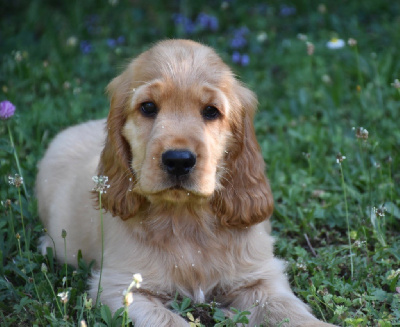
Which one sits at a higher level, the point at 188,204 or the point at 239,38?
the point at 188,204

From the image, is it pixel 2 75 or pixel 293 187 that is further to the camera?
pixel 2 75

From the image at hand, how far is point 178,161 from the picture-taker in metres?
3.04

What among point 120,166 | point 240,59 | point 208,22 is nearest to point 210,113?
point 120,166

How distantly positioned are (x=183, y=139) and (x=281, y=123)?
2.61 meters

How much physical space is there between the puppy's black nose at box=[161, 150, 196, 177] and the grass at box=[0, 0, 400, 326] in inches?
27.7

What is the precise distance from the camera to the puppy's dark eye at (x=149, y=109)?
3342 millimetres

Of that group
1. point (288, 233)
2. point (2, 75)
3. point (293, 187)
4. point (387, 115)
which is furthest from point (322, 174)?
point (2, 75)

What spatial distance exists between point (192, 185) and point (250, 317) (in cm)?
80

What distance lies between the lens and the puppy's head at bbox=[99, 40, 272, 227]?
3117 millimetres

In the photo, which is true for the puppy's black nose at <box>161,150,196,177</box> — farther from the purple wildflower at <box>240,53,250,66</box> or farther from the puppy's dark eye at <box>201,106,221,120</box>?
the purple wildflower at <box>240,53,250,66</box>

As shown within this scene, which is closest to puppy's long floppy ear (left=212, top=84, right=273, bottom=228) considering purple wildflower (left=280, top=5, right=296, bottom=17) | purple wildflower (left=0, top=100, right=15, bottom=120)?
purple wildflower (left=0, top=100, right=15, bottom=120)

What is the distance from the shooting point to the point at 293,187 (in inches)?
183

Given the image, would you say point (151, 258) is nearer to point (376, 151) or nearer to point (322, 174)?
point (322, 174)

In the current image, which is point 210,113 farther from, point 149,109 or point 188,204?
point 188,204
